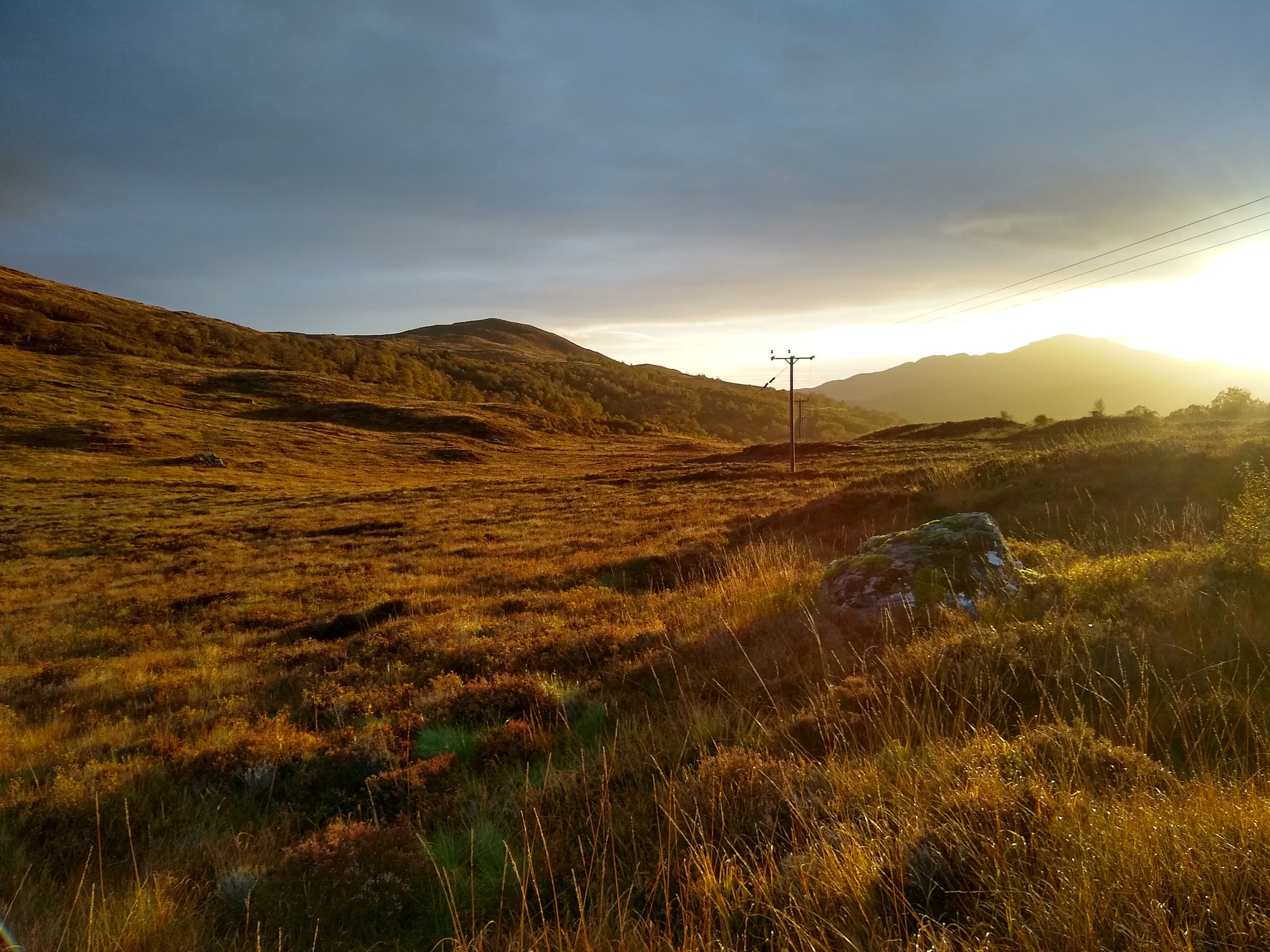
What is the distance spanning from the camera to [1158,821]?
2.51 m

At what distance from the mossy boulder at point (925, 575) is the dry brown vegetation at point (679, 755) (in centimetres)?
54

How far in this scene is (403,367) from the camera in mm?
125875

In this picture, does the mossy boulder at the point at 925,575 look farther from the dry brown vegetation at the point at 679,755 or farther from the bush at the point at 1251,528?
the bush at the point at 1251,528

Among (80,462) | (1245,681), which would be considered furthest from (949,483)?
(80,462)

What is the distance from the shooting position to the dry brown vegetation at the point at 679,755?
2.54 metres

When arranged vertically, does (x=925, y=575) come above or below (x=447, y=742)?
above

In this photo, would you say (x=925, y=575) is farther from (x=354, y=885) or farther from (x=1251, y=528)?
(x=354, y=885)

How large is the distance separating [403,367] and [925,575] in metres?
132

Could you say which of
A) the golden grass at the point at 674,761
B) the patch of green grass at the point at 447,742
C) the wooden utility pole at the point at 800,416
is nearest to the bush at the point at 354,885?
the golden grass at the point at 674,761

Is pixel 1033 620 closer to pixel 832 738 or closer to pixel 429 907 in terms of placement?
pixel 832 738

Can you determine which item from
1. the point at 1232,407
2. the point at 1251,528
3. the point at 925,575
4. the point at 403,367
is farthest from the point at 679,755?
the point at 403,367

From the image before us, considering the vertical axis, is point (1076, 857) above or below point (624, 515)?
above

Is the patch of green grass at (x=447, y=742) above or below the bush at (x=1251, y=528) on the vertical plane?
below

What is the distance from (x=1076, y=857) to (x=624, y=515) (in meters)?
23.3
